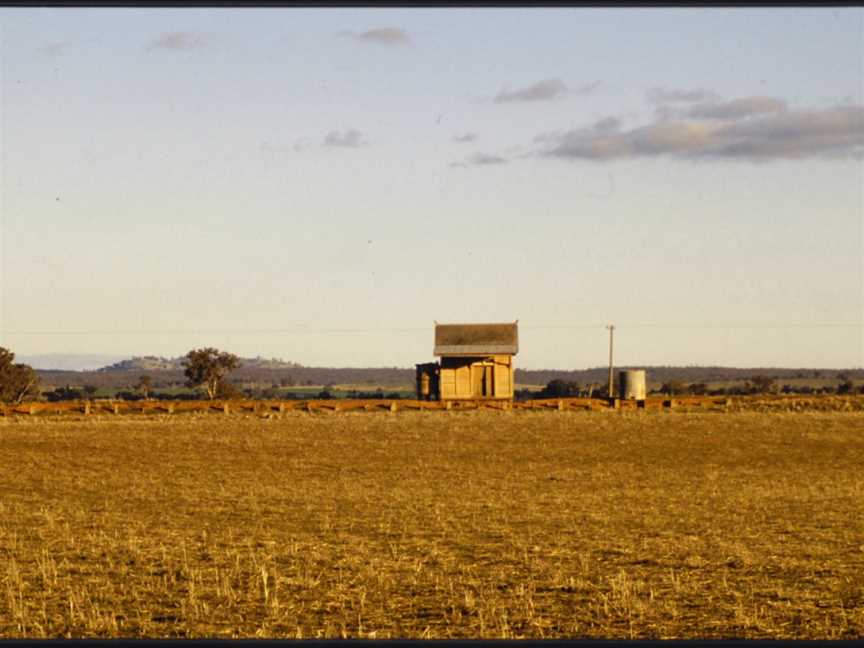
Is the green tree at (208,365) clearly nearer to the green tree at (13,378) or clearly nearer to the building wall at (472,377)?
the green tree at (13,378)

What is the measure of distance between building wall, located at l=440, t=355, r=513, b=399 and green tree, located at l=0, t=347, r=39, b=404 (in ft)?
120

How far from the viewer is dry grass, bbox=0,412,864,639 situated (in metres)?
13.5

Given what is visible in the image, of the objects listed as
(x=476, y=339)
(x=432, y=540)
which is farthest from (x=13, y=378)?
(x=432, y=540)

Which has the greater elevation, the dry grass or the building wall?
the building wall

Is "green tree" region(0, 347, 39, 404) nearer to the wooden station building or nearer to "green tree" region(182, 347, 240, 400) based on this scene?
"green tree" region(182, 347, 240, 400)

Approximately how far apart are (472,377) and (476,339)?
2.88 meters

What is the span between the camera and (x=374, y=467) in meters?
35.4

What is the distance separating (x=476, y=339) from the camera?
74.9 metres

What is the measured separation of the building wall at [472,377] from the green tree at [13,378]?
36.4 meters

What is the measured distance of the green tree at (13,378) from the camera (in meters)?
93.0

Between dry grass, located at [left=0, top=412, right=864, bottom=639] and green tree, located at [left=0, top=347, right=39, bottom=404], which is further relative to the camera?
green tree, located at [left=0, top=347, right=39, bottom=404]

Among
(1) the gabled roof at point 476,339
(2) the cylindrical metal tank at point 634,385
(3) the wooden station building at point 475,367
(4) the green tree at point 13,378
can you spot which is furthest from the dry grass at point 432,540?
(4) the green tree at point 13,378

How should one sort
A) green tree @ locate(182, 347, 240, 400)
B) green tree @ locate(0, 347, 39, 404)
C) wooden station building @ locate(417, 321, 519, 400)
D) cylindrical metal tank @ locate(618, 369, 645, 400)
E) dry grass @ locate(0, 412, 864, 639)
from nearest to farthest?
dry grass @ locate(0, 412, 864, 639), wooden station building @ locate(417, 321, 519, 400), cylindrical metal tank @ locate(618, 369, 645, 400), green tree @ locate(0, 347, 39, 404), green tree @ locate(182, 347, 240, 400)

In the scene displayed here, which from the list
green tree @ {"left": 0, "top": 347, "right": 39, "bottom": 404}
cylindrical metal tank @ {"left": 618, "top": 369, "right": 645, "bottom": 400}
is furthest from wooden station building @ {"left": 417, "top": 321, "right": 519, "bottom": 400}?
green tree @ {"left": 0, "top": 347, "right": 39, "bottom": 404}
